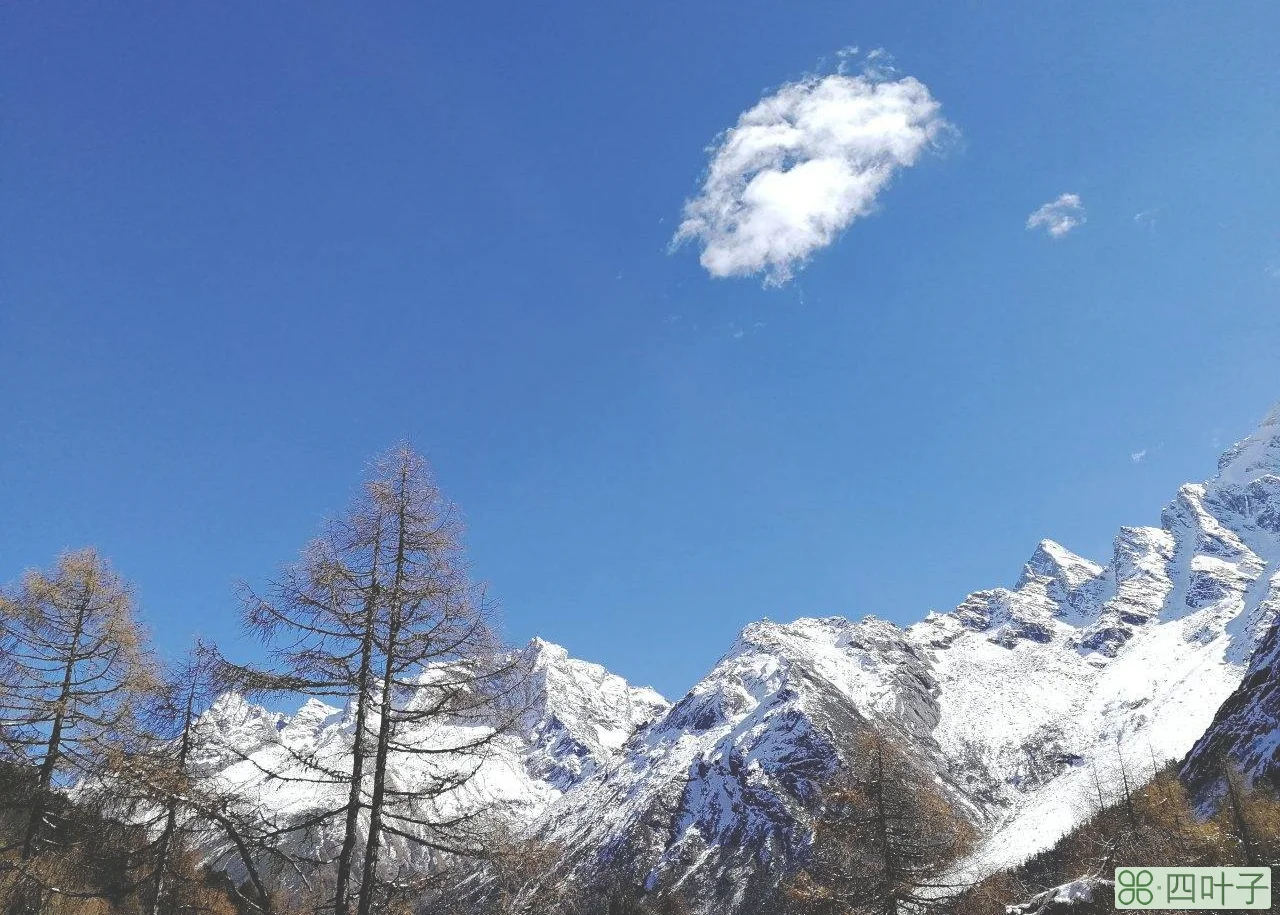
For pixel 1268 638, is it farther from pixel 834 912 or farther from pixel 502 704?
pixel 502 704

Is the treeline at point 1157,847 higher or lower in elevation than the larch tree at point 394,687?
lower

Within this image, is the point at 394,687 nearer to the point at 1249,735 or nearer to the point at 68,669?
the point at 68,669

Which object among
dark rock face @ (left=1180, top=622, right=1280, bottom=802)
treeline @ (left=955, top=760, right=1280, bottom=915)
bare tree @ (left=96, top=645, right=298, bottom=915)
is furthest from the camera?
dark rock face @ (left=1180, top=622, right=1280, bottom=802)

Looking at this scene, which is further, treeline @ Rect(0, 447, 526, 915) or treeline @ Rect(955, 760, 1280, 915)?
treeline @ Rect(955, 760, 1280, 915)

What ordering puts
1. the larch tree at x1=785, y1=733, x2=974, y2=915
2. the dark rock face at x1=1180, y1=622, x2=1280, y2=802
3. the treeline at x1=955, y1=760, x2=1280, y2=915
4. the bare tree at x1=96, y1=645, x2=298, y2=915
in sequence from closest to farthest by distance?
1. the bare tree at x1=96, y1=645, x2=298, y2=915
2. the larch tree at x1=785, y1=733, x2=974, y2=915
3. the treeline at x1=955, y1=760, x2=1280, y2=915
4. the dark rock face at x1=1180, y1=622, x2=1280, y2=802

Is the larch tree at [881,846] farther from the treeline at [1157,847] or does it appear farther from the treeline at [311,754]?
the treeline at [311,754]

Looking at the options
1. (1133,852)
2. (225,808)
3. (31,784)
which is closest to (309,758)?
(225,808)

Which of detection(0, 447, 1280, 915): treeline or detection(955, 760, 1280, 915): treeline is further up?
detection(0, 447, 1280, 915): treeline

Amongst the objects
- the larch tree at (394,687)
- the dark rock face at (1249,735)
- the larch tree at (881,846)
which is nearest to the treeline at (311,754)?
the larch tree at (394,687)

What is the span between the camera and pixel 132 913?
23.1 m

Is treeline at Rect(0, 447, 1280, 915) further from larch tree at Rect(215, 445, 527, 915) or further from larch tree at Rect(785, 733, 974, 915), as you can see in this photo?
larch tree at Rect(785, 733, 974, 915)

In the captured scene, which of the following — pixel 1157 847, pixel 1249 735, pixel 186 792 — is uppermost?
pixel 1249 735

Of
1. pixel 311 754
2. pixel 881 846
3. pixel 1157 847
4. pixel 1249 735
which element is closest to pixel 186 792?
pixel 311 754

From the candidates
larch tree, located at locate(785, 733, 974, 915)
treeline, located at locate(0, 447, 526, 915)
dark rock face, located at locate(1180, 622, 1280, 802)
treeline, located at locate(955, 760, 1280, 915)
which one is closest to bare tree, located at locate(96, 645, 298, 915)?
treeline, located at locate(0, 447, 526, 915)
